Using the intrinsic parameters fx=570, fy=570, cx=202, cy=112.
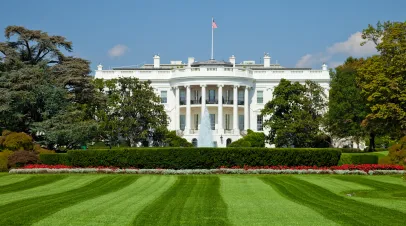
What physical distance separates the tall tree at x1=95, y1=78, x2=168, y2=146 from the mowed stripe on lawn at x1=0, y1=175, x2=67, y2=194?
759 inches

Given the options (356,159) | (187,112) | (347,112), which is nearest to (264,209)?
(356,159)

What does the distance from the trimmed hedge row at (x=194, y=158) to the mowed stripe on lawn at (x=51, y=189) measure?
168 inches

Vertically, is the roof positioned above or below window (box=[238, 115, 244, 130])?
above

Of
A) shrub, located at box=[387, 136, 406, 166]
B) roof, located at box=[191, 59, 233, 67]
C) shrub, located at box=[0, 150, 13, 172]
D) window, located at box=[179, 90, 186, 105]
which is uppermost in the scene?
roof, located at box=[191, 59, 233, 67]

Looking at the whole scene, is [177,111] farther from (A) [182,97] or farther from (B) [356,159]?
(B) [356,159]

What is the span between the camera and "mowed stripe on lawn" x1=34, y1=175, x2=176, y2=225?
12602 millimetres

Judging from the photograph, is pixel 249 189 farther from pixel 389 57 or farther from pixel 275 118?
pixel 275 118

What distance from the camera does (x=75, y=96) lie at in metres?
44.2

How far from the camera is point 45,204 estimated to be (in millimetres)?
15547

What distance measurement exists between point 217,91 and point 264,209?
53193 mm

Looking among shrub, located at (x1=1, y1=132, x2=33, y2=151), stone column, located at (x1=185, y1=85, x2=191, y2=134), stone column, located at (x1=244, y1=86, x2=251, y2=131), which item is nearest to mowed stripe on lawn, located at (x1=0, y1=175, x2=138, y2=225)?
shrub, located at (x1=1, y1=132, x2=33, y2=151)

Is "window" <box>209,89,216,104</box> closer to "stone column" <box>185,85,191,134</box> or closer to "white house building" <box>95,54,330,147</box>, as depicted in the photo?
"white house building" <box>95,54,330,147</box>

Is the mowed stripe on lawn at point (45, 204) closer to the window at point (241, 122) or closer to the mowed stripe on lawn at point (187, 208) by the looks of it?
the mowed stripe on lawn at point (187, 208)

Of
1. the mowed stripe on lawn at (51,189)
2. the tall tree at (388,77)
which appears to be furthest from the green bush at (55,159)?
the tall tree at (388,77)
